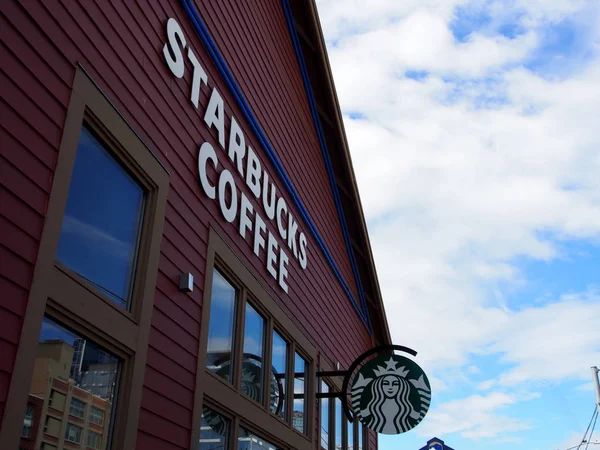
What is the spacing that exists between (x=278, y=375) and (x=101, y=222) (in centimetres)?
438

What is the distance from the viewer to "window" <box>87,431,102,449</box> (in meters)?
4.62

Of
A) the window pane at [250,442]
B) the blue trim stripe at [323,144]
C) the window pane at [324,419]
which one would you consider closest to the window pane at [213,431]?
the window pane at [250,442]

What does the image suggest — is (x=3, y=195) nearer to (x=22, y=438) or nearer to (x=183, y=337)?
(x=22, y=438)

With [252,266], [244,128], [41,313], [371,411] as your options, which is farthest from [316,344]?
[41,313]

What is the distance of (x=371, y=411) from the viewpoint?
384 inches

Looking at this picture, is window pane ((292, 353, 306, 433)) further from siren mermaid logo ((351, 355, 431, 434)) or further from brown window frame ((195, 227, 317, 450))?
siren mermaid logo ((351, 355, 431, 434))

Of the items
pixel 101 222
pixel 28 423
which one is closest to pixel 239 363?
pixel 101 222

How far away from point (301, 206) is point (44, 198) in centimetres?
635

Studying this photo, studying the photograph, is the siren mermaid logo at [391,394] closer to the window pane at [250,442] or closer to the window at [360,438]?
the window pane at [250,442]

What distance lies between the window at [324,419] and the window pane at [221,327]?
3.91 m

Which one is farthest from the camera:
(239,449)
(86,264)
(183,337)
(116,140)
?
(239,449)

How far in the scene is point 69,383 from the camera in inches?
177

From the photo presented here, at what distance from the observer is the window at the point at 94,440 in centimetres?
462

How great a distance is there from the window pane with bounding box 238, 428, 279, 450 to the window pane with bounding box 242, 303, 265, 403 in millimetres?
446
